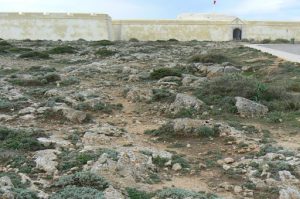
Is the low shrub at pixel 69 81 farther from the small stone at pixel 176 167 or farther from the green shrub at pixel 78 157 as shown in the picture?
the small stone at pixel 176 167

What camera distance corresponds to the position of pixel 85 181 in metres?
7.06

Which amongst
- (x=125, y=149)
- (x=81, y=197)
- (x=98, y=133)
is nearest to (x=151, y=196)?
(x=81, y=197)

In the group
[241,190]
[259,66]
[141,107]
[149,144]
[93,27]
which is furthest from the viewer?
[93,27]

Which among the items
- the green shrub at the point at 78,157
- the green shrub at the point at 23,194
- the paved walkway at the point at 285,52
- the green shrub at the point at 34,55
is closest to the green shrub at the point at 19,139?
the green shrub at the point at 78,157

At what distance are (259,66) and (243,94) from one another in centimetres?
766

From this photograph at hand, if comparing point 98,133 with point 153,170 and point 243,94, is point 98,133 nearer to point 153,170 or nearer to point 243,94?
point 153,170

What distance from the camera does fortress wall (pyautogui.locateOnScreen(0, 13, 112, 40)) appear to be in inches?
2189

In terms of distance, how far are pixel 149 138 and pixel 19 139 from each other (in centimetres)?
271

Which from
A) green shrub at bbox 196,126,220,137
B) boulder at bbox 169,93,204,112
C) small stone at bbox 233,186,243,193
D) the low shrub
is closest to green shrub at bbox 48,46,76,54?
the low shrub

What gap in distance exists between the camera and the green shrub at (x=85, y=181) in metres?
6.96

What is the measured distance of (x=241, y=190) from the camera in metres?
7.16

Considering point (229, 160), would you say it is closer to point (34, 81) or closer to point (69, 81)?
point (69, 81)

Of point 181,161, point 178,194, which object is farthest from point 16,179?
point 181,161

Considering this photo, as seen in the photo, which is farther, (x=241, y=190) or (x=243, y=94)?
(x=243, y=94)
